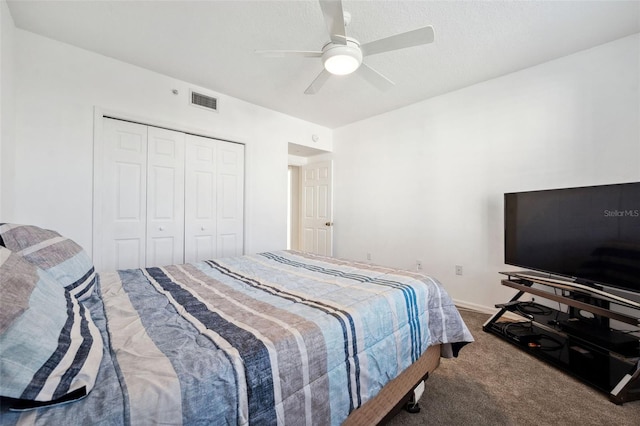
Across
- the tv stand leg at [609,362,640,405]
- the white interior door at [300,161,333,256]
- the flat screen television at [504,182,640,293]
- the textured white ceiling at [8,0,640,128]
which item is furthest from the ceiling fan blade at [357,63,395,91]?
the tv stand leg at [609,362,640,405]

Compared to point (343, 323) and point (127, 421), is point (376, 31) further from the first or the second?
point (127, 421)

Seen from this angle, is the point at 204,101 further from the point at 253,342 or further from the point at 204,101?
the point at 253,342

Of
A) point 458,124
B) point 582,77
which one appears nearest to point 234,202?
point 458,124

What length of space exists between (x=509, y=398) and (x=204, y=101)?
3.95m

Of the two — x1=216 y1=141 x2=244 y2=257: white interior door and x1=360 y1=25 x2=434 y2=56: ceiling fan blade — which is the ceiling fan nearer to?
x1=360 y1=25 x2=434 y2=56: ceiling fan blade

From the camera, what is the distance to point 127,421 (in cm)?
59

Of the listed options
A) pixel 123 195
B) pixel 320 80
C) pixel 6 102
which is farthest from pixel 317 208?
pixel 6 102

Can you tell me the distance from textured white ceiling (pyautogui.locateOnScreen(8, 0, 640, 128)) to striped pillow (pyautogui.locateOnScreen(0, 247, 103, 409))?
2076 mm

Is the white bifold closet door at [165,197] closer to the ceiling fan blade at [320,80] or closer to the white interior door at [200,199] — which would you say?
the white interior door at [200,199]

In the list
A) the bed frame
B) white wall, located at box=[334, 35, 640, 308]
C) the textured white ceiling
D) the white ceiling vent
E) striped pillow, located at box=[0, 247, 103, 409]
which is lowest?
the bed frame

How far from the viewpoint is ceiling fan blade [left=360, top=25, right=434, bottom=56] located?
1601 mm

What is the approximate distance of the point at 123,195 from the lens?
2.69m

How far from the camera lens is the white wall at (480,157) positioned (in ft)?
7.56

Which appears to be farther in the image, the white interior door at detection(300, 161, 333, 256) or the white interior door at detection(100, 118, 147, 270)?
the white interior door at detection(300, 161, 333, 256)
